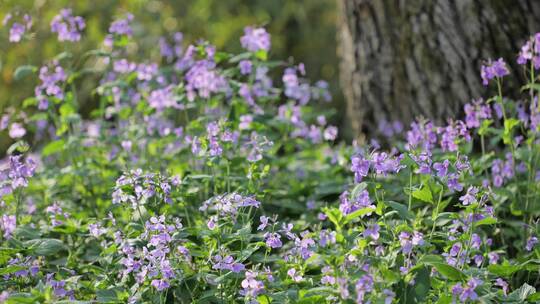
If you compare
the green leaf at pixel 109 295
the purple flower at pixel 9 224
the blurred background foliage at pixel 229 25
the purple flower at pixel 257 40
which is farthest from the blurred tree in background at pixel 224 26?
the green leaf at pixel 109 295

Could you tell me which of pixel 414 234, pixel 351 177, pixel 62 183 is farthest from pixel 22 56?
pixel 414 234

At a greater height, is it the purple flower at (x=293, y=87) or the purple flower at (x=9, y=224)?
the purple flower at (x=293, y=87)

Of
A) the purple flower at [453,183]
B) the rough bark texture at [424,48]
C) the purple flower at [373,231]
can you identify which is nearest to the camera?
the purple flower at [373,231]

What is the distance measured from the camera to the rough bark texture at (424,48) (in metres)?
3.73

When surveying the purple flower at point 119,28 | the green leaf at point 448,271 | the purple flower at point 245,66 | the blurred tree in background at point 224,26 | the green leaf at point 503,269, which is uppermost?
the blurred tree in background at point 224,26

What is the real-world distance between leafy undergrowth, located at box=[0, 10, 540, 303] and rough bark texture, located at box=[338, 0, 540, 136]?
7.5 inches

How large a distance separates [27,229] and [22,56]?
4659 mm

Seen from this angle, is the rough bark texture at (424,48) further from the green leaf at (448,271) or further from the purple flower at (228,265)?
the purple flower at (228,265)

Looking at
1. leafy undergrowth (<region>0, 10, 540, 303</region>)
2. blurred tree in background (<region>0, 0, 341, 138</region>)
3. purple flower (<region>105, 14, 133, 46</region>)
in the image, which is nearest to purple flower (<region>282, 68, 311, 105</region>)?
leafy undergrowth (<region>0, 10, 540, 303</region>)

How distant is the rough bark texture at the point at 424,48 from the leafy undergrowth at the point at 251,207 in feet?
0.62

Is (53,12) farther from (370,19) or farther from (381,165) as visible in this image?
(381,165)

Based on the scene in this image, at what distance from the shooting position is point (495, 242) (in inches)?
120

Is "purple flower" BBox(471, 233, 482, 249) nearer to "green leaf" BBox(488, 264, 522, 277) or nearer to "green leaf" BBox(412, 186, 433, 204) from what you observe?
"green leaf" BBox(488, 264, 522, 277)

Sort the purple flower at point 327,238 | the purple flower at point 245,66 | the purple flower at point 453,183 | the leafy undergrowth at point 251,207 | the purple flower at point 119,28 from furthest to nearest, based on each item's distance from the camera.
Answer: the purple flower at point 119,28 < the purple flower at point 245,66 < the purple flower at point 453,183 < the leafy undergrowth at point 251,207 < the purple flower at point 327,238
